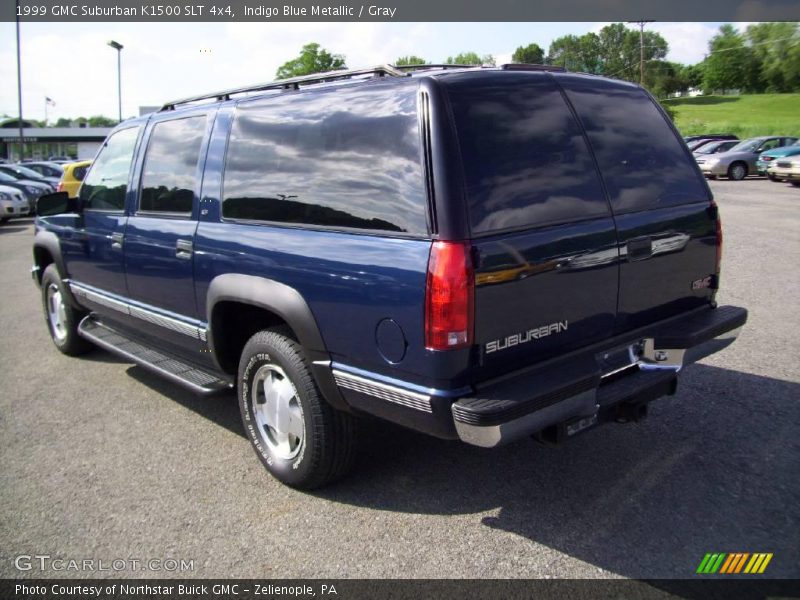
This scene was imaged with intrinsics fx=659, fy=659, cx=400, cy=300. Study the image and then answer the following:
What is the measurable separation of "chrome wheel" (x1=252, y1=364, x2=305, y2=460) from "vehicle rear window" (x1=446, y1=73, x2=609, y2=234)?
145 centimetres

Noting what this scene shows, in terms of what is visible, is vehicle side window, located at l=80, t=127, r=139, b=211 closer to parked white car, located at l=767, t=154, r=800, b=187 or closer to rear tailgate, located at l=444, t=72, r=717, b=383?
Answer: rear tailgate, located at l=444, t=72, r=717, b=383

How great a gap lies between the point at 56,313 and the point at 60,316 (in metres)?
0.11

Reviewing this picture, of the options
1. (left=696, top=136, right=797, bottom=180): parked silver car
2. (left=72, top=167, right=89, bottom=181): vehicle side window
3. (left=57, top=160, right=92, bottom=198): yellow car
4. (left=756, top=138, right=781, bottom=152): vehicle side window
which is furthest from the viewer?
(left=756, top=138, right=781, bottom=152): vehicle side window

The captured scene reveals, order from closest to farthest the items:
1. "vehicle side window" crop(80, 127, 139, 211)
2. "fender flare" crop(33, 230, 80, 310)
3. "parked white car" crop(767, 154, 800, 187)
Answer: "vehicle side window" crop(80, 127, 139, 211) < "fender flare" crop(33, 230, 80, 310) < "parked white car" crop(767, 154, 800, 187)

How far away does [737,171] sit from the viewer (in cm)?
2630

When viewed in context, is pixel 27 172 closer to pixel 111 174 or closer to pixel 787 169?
pixel 111 174

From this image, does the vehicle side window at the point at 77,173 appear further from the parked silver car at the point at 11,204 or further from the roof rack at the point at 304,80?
the roof rack at the point at 304,80

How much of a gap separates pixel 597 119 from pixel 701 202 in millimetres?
890

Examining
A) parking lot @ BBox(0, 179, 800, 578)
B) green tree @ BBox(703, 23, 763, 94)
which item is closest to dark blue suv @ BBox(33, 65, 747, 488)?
parking lot @ BBox(0, 179, 800, 578)

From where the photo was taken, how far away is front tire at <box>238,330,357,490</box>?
3.34 meters

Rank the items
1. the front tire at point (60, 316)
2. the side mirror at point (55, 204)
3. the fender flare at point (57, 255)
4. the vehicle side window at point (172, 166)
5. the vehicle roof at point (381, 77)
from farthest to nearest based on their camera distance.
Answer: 1. the front tire at point (60, 316)
2. the fender flare at point (57, 255)
3. the side mirror at point (55, 204)
4. the vehicle side window at point (172, 166)
5. the vehicle roof at point (381, 77)

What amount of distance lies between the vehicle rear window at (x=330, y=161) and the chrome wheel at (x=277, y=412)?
0.87 meters

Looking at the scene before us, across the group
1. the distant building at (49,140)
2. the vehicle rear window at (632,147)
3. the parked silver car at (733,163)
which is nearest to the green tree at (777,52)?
the parked silver car at (733,163)

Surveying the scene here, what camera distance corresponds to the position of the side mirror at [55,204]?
526 cm
